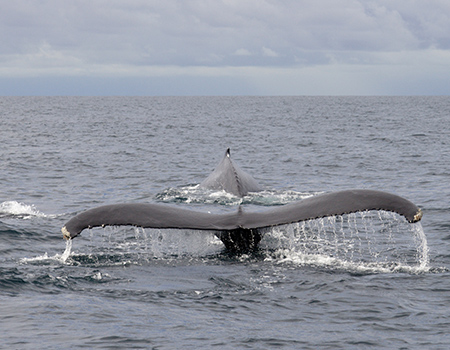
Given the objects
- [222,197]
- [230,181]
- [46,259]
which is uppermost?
[230,181]

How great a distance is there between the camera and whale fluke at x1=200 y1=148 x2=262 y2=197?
15.9m

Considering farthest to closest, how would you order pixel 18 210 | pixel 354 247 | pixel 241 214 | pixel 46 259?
1. pixel 18 210
2. pixel 354 247
3. pixel 46 259
4. pixel 241 214

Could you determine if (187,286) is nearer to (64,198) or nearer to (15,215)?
(15,215)

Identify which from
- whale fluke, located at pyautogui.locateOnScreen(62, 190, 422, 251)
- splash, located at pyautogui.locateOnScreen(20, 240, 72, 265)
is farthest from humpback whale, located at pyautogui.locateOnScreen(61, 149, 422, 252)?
splash, located at pyautogui.locateOnScreen(20, 240, 72, 265)

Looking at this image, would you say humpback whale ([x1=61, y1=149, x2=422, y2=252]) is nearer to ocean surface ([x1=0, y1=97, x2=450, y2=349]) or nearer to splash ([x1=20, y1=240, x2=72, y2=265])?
ocean surface ([x1=0, y1=97, x2=450, y2=349])

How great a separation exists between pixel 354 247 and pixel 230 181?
5.34 metres

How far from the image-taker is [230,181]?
16.0m

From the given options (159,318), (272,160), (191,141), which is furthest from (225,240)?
(191,141)

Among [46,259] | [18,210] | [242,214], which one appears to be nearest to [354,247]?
[242,214]

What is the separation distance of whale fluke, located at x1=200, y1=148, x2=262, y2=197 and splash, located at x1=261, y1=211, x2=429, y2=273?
2.87 m

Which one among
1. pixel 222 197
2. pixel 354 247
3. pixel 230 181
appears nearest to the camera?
pixel 354 247

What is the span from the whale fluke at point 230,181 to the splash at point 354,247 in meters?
2.87

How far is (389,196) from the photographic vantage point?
306 inches

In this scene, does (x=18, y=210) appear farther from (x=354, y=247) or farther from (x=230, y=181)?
(x=354, y=247)
